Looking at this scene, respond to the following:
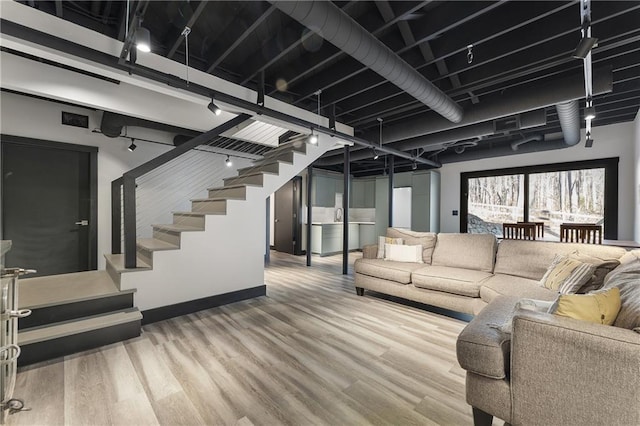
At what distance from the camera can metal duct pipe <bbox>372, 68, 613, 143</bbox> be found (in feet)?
9.37

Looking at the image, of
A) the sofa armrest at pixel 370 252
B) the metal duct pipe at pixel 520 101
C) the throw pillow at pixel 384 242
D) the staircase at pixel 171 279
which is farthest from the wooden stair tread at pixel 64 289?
the metal duct pipe at pixel 520 101

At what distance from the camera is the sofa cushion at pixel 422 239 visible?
13.2 ft

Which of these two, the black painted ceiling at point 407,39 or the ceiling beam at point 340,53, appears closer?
the ceiling beam at point 340,53

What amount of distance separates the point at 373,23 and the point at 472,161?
5.59 m

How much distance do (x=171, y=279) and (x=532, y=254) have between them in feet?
14.2

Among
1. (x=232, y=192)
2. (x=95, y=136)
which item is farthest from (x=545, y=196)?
(x=95, y=136)

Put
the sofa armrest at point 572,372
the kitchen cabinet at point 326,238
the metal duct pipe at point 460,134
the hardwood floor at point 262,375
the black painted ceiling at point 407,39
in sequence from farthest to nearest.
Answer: the kitchen cabinet at point 326,238 → the metal duct pipe at point 460,134 → the black painted ceiling at point 407,39 → the hardwood floor at point 262,375 → the sofa armrest at point 572,372

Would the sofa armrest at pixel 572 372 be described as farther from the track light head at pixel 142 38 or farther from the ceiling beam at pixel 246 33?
the track light head at pixel 142 38

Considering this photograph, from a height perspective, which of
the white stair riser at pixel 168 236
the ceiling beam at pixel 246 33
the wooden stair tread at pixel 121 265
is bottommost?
the wooden stair tread at pixel 121 265

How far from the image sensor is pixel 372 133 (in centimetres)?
519

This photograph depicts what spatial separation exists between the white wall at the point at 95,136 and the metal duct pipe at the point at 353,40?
168 inches

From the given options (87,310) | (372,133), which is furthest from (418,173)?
(87,310)

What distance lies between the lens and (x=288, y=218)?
25.3 feet

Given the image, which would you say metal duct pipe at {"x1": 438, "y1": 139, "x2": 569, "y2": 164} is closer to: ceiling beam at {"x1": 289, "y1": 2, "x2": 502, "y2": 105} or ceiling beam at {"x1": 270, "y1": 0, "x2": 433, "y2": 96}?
ceiling beam at {"x1": 289, "y1": 2, "x2": 502, "y2": 105}
